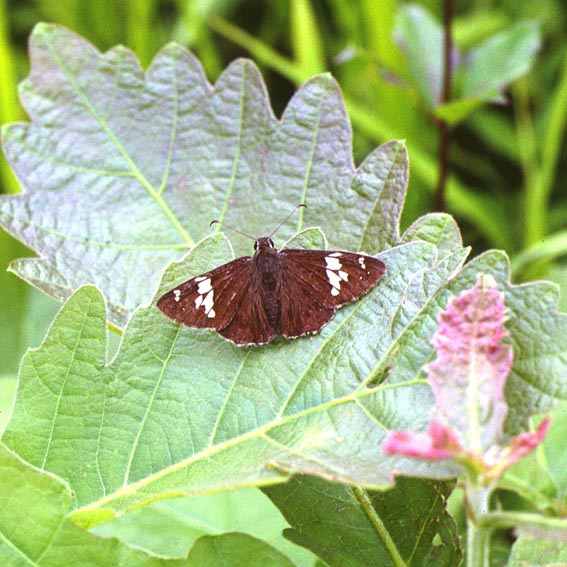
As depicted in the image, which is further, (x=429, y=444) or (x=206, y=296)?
(x=206, y=296)

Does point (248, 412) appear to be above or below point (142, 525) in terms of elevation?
above

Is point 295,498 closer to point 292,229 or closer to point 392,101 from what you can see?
point 292,229

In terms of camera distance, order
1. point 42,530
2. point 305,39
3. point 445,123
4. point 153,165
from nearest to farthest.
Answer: point 42,530 < point 153,165 < point 445,123 < point 305,39

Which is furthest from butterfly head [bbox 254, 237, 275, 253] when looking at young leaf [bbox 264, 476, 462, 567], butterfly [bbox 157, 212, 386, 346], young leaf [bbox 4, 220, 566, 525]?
young leaf [bbox 264, 476, 462, 567]

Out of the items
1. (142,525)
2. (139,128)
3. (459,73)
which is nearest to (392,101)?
(459,73)

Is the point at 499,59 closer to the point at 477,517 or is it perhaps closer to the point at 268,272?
the point at 268,272

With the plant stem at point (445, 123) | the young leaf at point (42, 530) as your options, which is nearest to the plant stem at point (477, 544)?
the young leaf at point (42, 530)

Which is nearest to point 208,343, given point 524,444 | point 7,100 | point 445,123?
point 524,444
